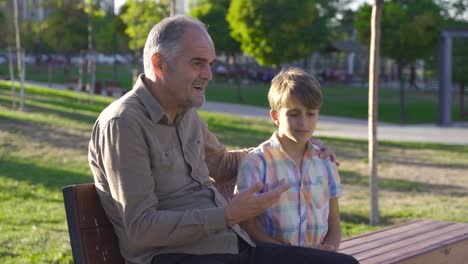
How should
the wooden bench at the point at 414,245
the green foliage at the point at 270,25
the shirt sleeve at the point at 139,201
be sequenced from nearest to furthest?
the shirt sleeve at the point at 139,201, the wooden bench at the point at 414,245, the green foliage at the point at 270,25

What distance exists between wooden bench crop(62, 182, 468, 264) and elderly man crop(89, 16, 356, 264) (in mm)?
86

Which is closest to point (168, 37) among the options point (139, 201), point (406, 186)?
point (139, 201)

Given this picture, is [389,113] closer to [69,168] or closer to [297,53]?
[297,53]

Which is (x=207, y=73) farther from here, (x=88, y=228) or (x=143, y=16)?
(x=143, y=16)

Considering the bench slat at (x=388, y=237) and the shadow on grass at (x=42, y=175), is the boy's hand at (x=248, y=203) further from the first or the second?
the shadow on grass at (x=42, y=175)

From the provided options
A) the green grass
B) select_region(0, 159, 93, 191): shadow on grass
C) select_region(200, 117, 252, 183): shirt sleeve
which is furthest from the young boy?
select_region(0, 159, 93, 191): shadow on grass

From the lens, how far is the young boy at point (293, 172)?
3660 mm

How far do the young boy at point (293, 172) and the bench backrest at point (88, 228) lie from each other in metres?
0.70

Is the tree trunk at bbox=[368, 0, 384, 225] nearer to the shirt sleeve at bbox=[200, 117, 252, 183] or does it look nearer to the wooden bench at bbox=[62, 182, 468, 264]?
the wooden bench at bbox=[62, 182, 468, 264]

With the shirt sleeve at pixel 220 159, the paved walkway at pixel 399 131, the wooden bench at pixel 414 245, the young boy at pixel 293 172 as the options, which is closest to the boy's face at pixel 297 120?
the young boy at pixel 293 172

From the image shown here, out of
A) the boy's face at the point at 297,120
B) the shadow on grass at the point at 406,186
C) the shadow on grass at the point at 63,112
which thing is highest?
the boy's face at the point at 297,120

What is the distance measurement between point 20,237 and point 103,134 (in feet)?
12.0

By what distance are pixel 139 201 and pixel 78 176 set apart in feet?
23.5

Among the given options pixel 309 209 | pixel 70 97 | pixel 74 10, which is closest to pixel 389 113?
pixel 70 97
